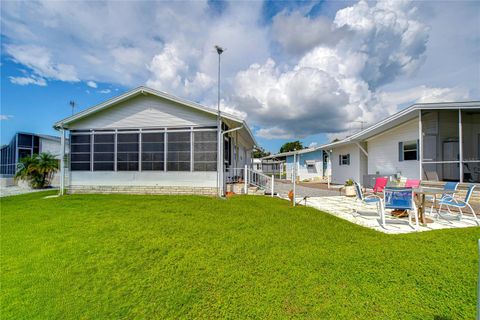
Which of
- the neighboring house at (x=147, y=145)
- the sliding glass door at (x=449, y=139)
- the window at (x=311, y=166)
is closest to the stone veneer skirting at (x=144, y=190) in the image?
the neighboring house at (x=147, y=145)

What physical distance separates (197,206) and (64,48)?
10167 mm

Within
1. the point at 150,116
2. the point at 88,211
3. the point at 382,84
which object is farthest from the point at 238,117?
the point at 382,84

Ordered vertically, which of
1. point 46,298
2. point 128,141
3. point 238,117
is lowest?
point 46,298

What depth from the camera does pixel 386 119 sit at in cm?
1017

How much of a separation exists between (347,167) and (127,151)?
14520 mm

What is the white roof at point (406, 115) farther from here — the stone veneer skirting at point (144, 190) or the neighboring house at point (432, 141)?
the stone veneer skirting at point (144, 190)

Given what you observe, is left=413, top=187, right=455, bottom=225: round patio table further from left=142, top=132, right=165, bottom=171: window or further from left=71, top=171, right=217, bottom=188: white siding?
left=142, top=132, right=165, bottom=171: window

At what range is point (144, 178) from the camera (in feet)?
33.7

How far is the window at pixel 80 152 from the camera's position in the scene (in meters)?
10.8

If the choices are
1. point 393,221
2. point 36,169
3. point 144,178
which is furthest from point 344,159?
point 36,169

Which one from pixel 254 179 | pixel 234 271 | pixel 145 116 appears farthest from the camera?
pixel 254 179

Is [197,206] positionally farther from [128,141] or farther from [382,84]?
[382,84]

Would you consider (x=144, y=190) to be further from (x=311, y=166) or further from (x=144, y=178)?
(x=311, y=166)

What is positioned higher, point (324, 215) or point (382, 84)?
point (382, 84)
